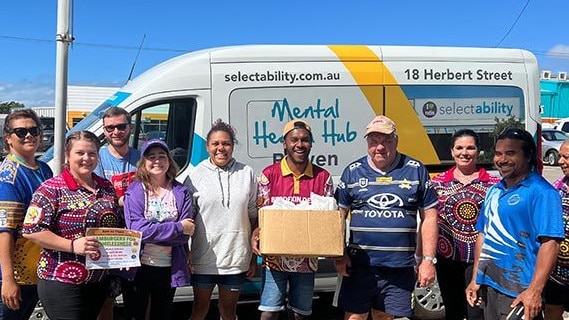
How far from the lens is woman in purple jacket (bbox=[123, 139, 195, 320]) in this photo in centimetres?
342

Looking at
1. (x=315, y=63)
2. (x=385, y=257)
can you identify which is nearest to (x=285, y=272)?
(x=385, y=257)

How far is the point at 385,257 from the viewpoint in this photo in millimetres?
3494

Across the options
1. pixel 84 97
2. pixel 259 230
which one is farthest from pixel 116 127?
pixel 84 97

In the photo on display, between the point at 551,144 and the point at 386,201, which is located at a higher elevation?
the point at 551,144

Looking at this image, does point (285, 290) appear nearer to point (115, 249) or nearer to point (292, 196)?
point (292, 196)

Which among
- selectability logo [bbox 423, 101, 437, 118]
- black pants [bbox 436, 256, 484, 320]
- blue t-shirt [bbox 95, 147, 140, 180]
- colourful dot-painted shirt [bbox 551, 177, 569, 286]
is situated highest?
selectability logo [bbox 423, 101, 437, 118]

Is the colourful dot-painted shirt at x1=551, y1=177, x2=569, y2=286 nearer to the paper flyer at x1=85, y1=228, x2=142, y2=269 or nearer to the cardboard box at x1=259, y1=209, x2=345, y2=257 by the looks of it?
the cardboard box at x1=259, y1=209, x2=345, y2=257

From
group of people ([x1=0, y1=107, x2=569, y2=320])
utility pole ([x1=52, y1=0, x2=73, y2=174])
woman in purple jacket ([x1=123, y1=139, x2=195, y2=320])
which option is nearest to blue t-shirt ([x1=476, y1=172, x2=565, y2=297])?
group of people ([x1=0, y1=107, x2=569, y2=320])

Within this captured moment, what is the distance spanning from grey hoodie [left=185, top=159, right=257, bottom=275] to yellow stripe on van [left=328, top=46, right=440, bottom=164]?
6.11 feet

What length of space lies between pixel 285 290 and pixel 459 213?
1282mm

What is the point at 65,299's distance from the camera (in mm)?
3006

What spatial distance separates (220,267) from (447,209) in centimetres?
158

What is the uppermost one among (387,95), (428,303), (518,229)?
(387,95)

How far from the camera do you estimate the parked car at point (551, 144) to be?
21403mm
